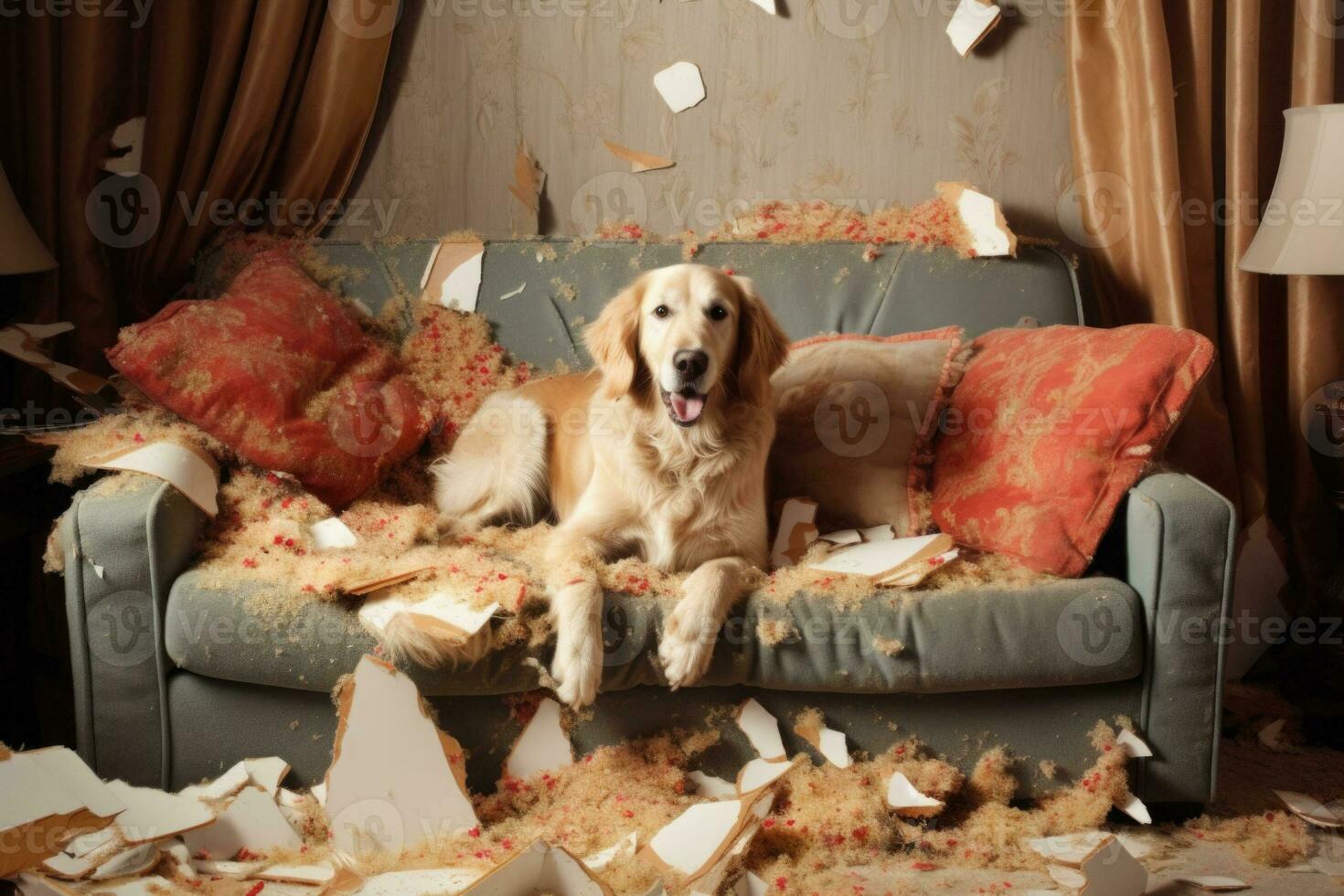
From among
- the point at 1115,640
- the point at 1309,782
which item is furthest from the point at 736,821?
the point at 1309,782

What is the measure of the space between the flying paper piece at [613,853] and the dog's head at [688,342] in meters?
0.76

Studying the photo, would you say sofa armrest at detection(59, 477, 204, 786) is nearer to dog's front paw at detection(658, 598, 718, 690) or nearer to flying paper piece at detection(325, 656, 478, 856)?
flying paper piece at detection(325, 656, 478, 856)

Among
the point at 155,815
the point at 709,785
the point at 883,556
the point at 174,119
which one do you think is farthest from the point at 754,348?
the point at 174,119

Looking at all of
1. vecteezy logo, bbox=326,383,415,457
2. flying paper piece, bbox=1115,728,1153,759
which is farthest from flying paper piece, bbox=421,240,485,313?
flying paper piece, bbox=1115,728,1153,759

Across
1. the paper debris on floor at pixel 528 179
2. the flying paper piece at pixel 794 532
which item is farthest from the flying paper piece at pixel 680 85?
the flying paper piece at pixel 794 532

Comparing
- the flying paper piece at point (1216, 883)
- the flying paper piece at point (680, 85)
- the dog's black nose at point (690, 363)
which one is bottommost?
the flying paper piece at point (1216, 883)

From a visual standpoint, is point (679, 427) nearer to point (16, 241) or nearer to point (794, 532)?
point (794, 532)

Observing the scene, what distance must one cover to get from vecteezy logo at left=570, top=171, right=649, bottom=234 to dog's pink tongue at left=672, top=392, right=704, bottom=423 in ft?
3.47

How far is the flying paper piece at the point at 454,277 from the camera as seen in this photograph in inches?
105

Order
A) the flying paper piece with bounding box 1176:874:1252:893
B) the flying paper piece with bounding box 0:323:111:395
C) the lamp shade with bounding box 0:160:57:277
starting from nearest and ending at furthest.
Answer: the flying paper piece with bounding box 1176:874:1252:893 < the flying paper piece with bounding box 0:323:111:395 < the lamp shade with bounding box 0:160:57:277

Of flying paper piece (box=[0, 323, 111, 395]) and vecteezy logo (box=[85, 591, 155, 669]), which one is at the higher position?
flying paper piece (box=[0, 323, 111, 395])

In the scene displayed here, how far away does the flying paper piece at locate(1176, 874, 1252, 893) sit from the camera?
68.0 inches

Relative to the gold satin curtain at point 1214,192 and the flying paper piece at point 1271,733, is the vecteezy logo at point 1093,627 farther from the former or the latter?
the gold satin curtain at point 1214,192

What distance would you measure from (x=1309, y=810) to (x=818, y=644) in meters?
Result: 1.03
